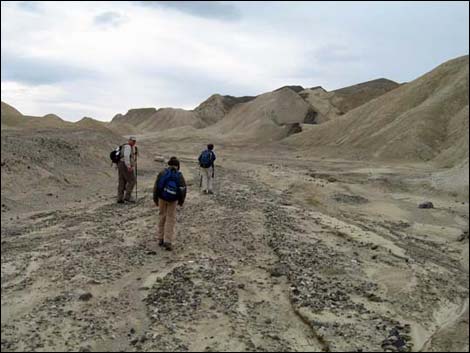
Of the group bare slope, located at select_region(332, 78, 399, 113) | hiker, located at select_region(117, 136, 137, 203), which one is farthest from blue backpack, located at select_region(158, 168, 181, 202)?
bare slope, located at select_region(332, 78, 399, 113)

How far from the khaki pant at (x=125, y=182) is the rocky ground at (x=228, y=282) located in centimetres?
48

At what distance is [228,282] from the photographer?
8180 mm

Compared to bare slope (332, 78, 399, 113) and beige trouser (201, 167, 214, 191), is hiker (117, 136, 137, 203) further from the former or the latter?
bare slope (332, 78, 399, 113)

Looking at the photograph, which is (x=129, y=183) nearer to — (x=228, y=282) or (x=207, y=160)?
(x=207, y=160)

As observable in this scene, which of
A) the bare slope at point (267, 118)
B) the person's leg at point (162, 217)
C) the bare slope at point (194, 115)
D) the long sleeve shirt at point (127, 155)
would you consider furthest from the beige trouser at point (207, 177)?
the bare slope at point (194, 115)

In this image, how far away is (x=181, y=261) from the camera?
8.98 meters

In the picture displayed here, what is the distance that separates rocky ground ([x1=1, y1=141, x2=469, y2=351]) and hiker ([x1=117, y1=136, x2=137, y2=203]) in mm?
514

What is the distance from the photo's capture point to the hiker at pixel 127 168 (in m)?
14.0

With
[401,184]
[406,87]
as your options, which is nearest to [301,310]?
[401,184]

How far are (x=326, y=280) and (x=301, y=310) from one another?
4.59ft

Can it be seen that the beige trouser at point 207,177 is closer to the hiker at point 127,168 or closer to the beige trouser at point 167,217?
the hiker at point 127,168

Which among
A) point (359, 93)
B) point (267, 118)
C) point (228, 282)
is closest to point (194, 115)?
point (267, 118)

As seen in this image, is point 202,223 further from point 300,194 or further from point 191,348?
point 300,194

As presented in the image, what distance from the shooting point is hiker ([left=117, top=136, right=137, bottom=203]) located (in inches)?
552
